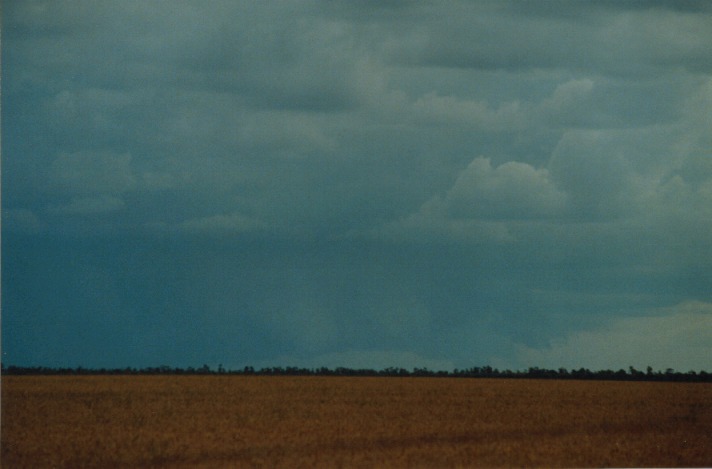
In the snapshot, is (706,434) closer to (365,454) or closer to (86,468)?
(365,454)

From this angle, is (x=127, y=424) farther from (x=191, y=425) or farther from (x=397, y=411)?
(x=397, y=411)

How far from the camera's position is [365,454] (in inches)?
720

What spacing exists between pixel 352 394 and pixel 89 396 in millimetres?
8694

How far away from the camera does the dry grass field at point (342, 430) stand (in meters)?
18.1

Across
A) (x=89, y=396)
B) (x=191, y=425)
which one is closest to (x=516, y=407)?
(x=191, y=425)

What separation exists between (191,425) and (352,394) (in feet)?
37.7

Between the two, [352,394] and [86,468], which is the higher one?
[352,394]

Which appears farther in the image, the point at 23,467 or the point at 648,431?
the point at 648,431

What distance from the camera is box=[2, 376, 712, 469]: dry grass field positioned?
1814 centimetres

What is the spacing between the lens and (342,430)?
840 inches

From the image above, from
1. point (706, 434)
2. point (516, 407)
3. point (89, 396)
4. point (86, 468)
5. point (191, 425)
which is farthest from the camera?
point (89, 396)

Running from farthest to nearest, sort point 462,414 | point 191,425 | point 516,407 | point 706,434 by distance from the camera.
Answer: point 516,407, point 462,414, point 706,434, point 191,425

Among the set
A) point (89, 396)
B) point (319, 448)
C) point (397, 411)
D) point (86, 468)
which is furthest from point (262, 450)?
point (89, 396)

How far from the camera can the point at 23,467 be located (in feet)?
56.4
